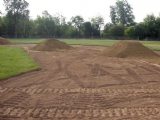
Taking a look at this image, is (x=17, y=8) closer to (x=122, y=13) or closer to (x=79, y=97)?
(x=122, y=13)

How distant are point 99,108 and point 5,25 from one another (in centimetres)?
8574

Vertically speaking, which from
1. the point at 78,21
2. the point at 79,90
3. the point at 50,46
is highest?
the point at 78,21

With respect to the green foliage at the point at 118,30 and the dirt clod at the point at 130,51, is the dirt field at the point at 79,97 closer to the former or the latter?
the dirt clod at the point at 130,51

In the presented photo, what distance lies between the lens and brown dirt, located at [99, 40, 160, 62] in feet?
→ 54.9

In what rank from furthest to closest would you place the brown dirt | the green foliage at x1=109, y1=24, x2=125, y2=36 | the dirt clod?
the green foliage at x1=109, y1=24, x2=125, y2=36 → the dirt clod → the brown dirt

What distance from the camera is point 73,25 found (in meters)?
106

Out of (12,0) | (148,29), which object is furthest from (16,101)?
(12,0)

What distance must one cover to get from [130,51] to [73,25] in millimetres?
91096

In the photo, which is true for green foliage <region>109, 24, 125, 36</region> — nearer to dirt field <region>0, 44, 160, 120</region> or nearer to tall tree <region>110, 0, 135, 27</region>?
tall tree <region>110, 0, 135, 27</region>

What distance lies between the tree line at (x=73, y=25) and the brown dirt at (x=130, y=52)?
56.6 m

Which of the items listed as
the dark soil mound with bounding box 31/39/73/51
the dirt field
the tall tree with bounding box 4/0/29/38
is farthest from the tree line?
the dirt field

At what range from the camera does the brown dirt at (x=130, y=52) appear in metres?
16.7

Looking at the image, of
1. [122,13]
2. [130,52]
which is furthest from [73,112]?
[122,13]

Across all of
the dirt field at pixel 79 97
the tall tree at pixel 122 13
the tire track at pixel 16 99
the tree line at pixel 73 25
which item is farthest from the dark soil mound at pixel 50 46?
the tall tree at pixel 122 13
